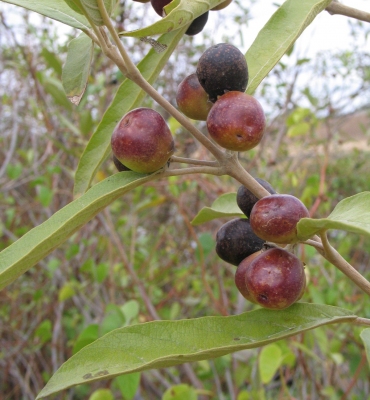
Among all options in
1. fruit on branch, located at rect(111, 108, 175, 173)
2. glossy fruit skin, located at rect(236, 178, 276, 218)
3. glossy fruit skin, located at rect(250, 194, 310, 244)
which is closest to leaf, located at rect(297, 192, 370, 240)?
glossy fruit skin, located at rect(250, 194, 310, 244)

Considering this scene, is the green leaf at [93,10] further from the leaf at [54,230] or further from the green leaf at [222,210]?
the green leaf at [222,210]

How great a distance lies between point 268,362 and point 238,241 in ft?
3.50

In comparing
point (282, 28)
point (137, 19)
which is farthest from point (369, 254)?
point (282, 28)

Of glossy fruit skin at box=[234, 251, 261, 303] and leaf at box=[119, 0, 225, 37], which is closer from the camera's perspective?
leaf at box=[119, 0, 225, 37]

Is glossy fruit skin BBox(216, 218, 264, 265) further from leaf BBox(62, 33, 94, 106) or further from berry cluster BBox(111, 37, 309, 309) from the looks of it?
leaf BBox(62, 33, 94, 106)

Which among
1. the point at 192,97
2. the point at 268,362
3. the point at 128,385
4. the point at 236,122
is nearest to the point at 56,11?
the point at 192,97

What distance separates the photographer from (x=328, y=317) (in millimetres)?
810

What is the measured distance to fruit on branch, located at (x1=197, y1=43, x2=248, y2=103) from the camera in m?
0.78

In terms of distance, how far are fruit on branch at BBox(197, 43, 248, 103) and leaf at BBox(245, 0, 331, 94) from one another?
0.38 ft

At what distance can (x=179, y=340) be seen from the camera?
2.46 feet

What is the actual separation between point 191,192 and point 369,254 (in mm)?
2623

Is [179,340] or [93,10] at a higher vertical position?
[93,10]

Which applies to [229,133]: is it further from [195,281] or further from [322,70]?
[322,70]

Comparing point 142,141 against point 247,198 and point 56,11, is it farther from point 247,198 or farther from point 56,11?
point 56,11
